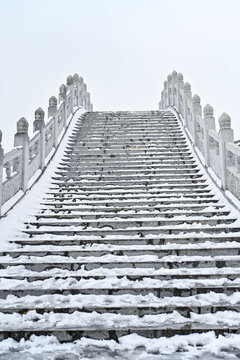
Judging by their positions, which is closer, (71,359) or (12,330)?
(71,359)

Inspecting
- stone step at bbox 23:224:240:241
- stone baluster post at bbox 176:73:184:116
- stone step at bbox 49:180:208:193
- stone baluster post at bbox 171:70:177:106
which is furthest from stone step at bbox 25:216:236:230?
stone baluster post at bbox 171:70:177:106

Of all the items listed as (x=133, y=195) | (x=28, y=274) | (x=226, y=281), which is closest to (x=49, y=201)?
(x=133, y=195)

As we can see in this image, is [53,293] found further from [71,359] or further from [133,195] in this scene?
[133,195]

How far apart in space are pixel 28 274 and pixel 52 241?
0.90 meters

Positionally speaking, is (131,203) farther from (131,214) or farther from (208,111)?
(208,111)

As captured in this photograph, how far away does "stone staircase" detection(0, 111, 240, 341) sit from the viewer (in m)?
3.38

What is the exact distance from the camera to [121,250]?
4758 mm

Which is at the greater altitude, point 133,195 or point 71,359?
point 133,195

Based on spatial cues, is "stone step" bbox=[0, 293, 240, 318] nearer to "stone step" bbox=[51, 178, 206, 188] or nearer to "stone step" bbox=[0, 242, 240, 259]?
"stone step" bbox=[0, 242, 240, 259]

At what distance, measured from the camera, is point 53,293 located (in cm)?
389

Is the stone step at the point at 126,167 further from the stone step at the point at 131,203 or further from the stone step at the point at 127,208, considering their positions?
the stone step at the point at 127,208

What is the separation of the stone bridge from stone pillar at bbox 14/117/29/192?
3 cm

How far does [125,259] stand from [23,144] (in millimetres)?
4143

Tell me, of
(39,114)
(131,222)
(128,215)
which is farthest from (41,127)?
(131,222)
